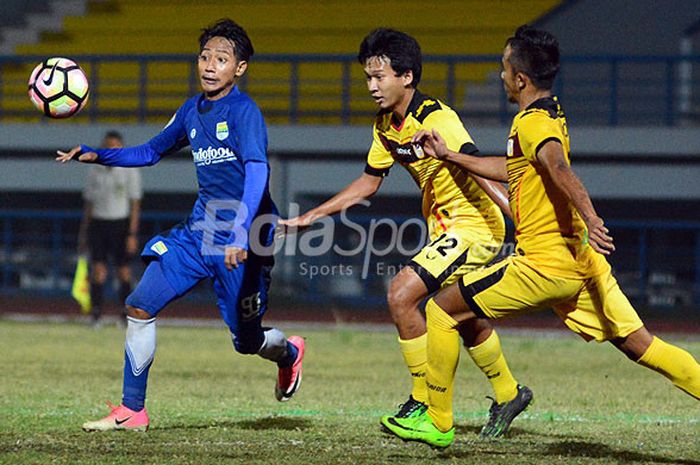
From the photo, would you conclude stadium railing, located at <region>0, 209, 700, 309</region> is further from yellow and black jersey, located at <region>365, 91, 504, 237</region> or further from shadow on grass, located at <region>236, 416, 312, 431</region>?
yellow and black jersey, located at <region>365, 91, 504, 237</region>

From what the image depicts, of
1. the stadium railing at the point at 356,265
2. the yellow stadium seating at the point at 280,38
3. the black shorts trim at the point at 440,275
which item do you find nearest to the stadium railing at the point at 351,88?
the yellow stadium seating at the point at 280,38

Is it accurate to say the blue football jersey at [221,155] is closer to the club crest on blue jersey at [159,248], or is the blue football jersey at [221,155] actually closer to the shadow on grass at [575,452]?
the club crest on blue jersey at [159,248]

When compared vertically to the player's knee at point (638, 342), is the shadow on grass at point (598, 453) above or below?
below

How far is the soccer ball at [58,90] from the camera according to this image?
8.14 meters

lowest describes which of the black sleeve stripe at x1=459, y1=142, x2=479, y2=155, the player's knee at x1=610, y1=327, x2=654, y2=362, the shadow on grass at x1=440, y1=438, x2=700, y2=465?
the shadow on grass at x1=440, y1=438, x2=700, y2=465

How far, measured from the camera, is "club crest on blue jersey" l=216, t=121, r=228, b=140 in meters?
7.50

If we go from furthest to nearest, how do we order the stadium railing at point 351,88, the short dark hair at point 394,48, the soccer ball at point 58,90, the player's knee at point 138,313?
1. the stadium railing at point 351,88
2. the soccer ball at point 58,90
3. the short dark hair at point 394,48
4. the player's knee at point 138,313

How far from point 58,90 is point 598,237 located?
12.1 ft

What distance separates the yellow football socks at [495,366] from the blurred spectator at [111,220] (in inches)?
359

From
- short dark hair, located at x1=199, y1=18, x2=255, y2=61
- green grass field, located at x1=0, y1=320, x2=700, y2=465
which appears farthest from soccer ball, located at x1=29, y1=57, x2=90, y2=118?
green grass field, located at x1=0, y1=320, x2=700, y2=465

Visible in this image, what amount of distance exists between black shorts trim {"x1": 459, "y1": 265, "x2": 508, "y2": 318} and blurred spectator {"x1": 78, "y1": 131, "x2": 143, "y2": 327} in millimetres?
10092

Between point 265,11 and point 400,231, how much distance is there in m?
7.97

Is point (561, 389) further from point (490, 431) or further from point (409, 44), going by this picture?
point (409, 44)

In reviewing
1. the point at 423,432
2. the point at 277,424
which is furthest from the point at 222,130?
the point at 423,432
